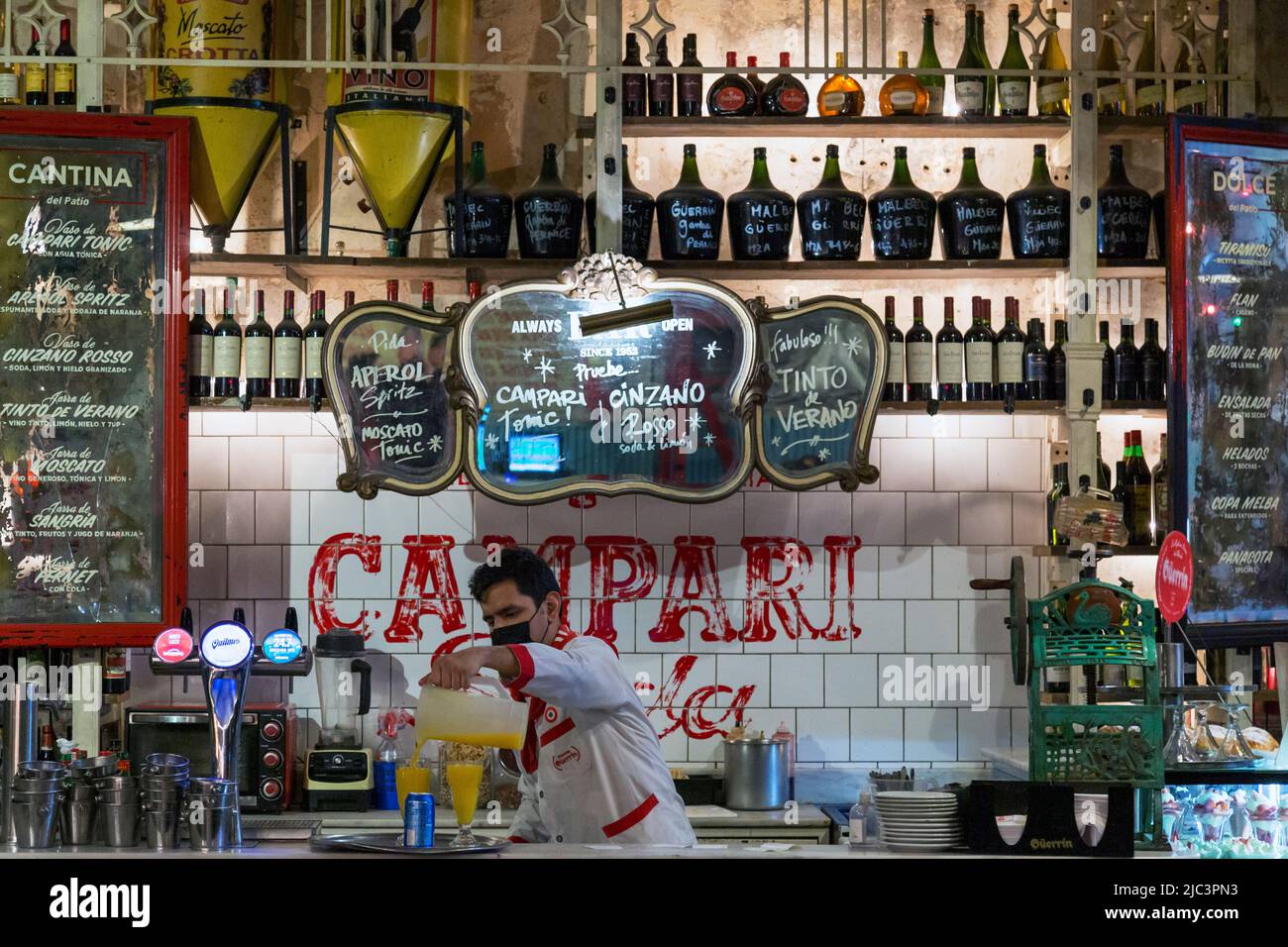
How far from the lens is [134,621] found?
4949 millimetres

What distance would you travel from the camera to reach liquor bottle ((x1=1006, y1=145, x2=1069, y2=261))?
5180 millimetres

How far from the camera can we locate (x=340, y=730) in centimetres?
532

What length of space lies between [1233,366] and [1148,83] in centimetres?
115

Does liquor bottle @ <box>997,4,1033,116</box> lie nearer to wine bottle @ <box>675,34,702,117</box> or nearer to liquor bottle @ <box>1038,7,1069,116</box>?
liquor bottle @ <box>1038,7,1069,116</box>

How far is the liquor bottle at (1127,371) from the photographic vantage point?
5.24 metres

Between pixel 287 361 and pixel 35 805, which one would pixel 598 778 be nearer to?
pixel 35 805

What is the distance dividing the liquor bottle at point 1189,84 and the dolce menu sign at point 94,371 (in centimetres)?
335

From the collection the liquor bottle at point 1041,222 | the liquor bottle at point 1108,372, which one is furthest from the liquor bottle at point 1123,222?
the liquor bottle at point 1108,372

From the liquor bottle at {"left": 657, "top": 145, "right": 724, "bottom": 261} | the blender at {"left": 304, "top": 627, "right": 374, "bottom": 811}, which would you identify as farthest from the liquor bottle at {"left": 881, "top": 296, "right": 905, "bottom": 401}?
the blender at {"left": 304, "top": 627, "right": 374, "bottom": 811}

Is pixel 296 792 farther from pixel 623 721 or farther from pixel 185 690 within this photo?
pixel 623 721

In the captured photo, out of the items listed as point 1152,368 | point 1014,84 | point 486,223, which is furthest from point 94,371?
point 1152,368

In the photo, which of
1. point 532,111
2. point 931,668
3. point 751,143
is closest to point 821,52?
point 751,143

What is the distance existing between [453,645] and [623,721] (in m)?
1.88

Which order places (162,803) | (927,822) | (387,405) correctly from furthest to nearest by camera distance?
(387,405), (162,803), (927,822)
